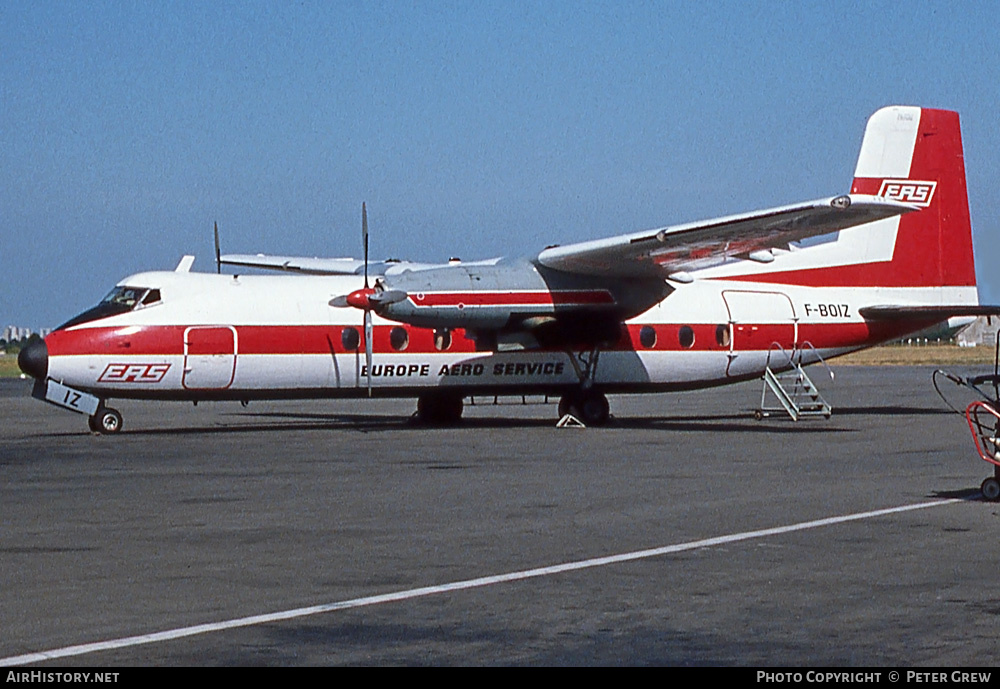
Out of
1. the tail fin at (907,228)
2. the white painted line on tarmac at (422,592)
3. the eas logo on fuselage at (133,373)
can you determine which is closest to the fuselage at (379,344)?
the eas logo on fuselage at (133,373)

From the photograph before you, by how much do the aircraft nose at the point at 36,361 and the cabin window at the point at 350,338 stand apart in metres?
5.15

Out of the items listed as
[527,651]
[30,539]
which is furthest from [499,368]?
[527,651]

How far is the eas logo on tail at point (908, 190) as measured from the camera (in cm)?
2730

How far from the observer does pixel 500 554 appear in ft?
32.4

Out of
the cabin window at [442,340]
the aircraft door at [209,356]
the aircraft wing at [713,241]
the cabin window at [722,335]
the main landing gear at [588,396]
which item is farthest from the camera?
the cabin window at [722,335]

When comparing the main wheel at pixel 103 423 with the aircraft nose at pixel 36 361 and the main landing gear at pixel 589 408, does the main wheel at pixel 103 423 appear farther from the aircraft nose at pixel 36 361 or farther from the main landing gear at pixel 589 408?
the main landing gear at pixel 589 408

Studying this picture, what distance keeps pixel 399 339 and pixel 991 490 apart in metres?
14.0

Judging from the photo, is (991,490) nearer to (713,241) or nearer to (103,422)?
(713,241)

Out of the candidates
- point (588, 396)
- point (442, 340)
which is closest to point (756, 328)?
point (588, 396)

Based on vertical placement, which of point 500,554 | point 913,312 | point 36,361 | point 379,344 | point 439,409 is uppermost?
point 913,312

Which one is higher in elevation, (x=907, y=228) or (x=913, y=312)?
(x=907, y=228)

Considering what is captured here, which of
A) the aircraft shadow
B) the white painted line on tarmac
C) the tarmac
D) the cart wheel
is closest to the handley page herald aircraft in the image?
the aircraft shadow

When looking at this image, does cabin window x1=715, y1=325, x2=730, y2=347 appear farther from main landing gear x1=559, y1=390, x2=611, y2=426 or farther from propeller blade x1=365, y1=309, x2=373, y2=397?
propeller blade x1=365, y1=309, x2=373, y2=397

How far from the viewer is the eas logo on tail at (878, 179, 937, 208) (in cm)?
2730
